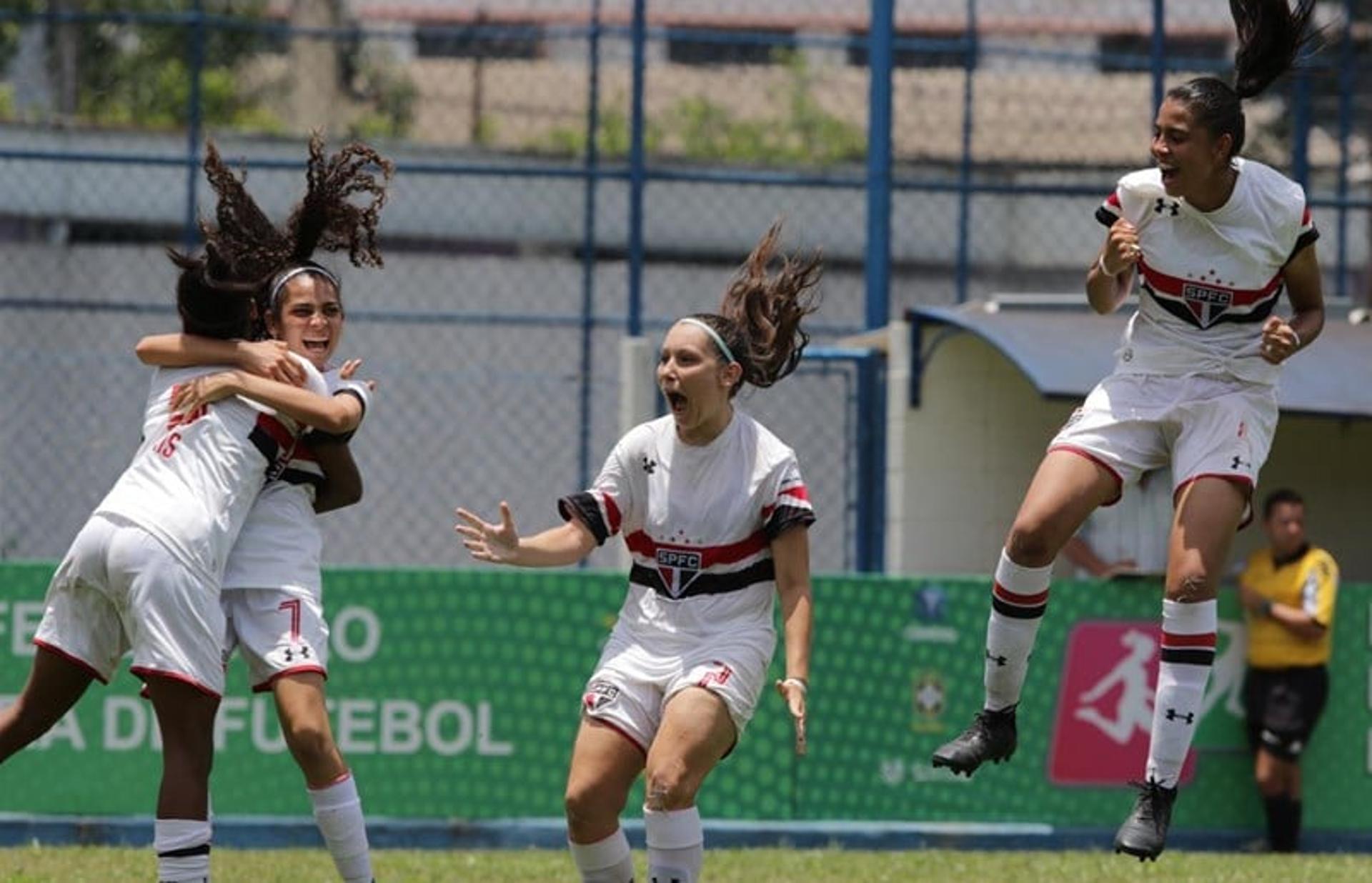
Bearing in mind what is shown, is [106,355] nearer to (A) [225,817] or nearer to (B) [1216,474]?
(A) [225,817]

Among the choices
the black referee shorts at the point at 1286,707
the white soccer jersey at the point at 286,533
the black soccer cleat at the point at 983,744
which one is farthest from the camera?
the black referee shorts at the point at 1286,707

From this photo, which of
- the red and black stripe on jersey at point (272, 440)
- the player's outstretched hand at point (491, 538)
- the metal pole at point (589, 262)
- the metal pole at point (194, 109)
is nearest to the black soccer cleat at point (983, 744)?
the player's outstretched hand at point (491, 538)

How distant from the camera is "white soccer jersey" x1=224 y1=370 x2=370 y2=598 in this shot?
24.3 feet

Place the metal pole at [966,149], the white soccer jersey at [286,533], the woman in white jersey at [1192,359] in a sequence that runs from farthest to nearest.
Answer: the metal pole at [966,149], the woman in white jersey at [1192,359], the white soccer jersey at [286,533]

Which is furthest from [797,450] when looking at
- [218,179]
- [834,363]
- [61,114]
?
[218,179]

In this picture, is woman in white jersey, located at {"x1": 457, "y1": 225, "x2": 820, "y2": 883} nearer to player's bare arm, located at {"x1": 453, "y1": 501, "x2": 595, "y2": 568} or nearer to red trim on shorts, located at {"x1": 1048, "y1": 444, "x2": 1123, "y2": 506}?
player's bare arm, located at {"x1": 453, "y1": 501, "x2": 595, "y2": 568}

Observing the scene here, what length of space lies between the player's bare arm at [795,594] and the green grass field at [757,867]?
8.46ft

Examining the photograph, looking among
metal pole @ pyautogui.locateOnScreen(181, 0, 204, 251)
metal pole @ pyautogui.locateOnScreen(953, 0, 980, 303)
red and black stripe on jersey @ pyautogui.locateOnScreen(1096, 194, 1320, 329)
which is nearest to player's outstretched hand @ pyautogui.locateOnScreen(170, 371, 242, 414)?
red and black stripe on jersey @ pyautogui.locateOnScreen(1096, 194, 1320, 329)

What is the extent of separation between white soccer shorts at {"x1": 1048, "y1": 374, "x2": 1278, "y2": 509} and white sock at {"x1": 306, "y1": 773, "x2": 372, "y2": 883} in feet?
7.75

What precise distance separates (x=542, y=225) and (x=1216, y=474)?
8.84 m

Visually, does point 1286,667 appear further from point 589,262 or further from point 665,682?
point 665,682

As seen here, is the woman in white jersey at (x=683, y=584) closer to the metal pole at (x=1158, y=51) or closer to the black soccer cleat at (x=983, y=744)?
the black soccer cleat at (x=983, y=744)

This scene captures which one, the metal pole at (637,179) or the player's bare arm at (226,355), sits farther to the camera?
the metal pole at (637,179)

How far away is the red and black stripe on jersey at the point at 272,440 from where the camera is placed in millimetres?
7320
